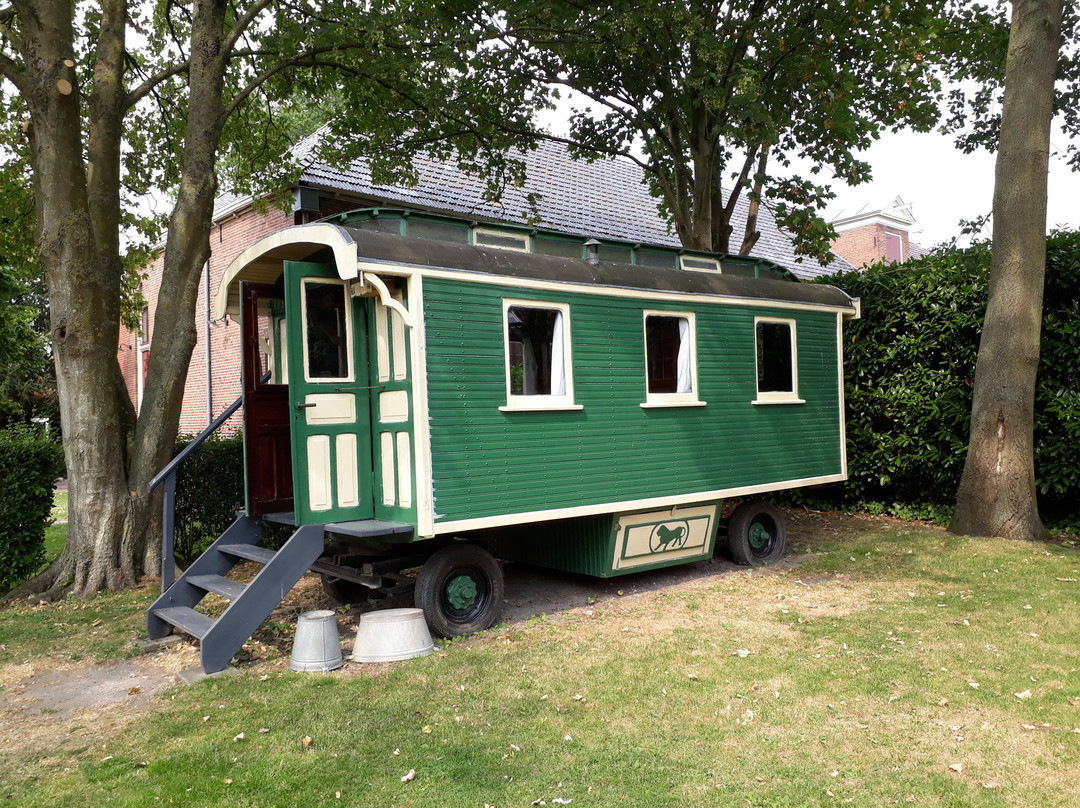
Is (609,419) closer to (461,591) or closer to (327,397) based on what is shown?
(461,591)

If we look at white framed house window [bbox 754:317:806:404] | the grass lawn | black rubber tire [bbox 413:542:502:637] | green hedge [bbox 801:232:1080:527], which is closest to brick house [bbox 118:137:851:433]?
green hedge [bbox 801:232:1080:527]

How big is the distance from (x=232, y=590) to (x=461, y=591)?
1.75m

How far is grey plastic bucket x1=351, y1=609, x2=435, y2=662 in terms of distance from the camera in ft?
18.8

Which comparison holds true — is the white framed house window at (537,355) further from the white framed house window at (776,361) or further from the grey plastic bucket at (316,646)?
the white framed house window at (776,361)

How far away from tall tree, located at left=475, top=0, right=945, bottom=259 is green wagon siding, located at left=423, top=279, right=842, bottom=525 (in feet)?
9.30

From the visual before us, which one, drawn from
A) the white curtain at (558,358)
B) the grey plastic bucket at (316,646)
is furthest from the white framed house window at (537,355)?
the grey plastic bucket at (316,646)

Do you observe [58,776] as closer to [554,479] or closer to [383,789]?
[383,789]

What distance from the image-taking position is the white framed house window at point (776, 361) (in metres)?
8.85

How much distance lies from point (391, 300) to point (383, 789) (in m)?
3.30

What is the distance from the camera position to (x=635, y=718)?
4656 mm

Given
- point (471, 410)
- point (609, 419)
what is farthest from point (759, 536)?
point (471, 410)

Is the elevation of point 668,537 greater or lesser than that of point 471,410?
lesser

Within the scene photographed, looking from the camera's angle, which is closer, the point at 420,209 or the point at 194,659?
the point at 194,659

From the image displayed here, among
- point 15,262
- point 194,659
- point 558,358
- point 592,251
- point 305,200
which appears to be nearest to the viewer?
point 194,659
